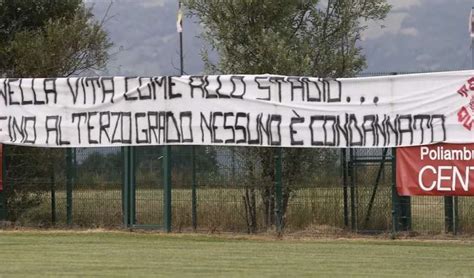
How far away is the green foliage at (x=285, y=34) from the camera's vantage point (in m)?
18.3

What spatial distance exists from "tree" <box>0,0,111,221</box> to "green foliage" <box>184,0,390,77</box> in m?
3.54

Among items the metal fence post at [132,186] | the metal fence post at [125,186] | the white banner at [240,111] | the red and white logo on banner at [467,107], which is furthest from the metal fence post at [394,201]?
the metal fence post at [125,186]

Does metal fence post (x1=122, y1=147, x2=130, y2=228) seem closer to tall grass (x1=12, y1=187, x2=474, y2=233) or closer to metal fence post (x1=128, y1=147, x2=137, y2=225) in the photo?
metal fence post (x1=128, y1=147, x2=137, y2=225)

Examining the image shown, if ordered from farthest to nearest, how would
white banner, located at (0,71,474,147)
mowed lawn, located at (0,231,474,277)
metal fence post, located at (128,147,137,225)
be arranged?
metal fence post, located at (128,147,137,225) → white banner, located at (0,71,474,147) → mowed lawn, located at (0,231,474,277)

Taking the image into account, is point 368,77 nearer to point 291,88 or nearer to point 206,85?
point 291,88

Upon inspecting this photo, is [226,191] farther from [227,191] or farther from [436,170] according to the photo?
[436,170]

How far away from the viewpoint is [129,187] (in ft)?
59.0

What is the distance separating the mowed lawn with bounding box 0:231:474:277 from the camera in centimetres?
1235

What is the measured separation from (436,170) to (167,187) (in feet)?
17.1

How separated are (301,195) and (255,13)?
4.14m

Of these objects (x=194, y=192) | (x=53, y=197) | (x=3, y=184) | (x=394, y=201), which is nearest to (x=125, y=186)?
(x=194, y=192)

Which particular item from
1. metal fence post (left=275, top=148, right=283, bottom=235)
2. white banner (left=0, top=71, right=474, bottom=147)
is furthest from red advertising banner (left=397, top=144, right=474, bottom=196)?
metal fence post (left=275, top=148, right=283, bottom=235)

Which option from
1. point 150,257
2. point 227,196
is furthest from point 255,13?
point 150,257

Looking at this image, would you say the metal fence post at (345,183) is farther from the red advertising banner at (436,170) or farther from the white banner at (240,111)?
the red advertising banner at (436,170)
